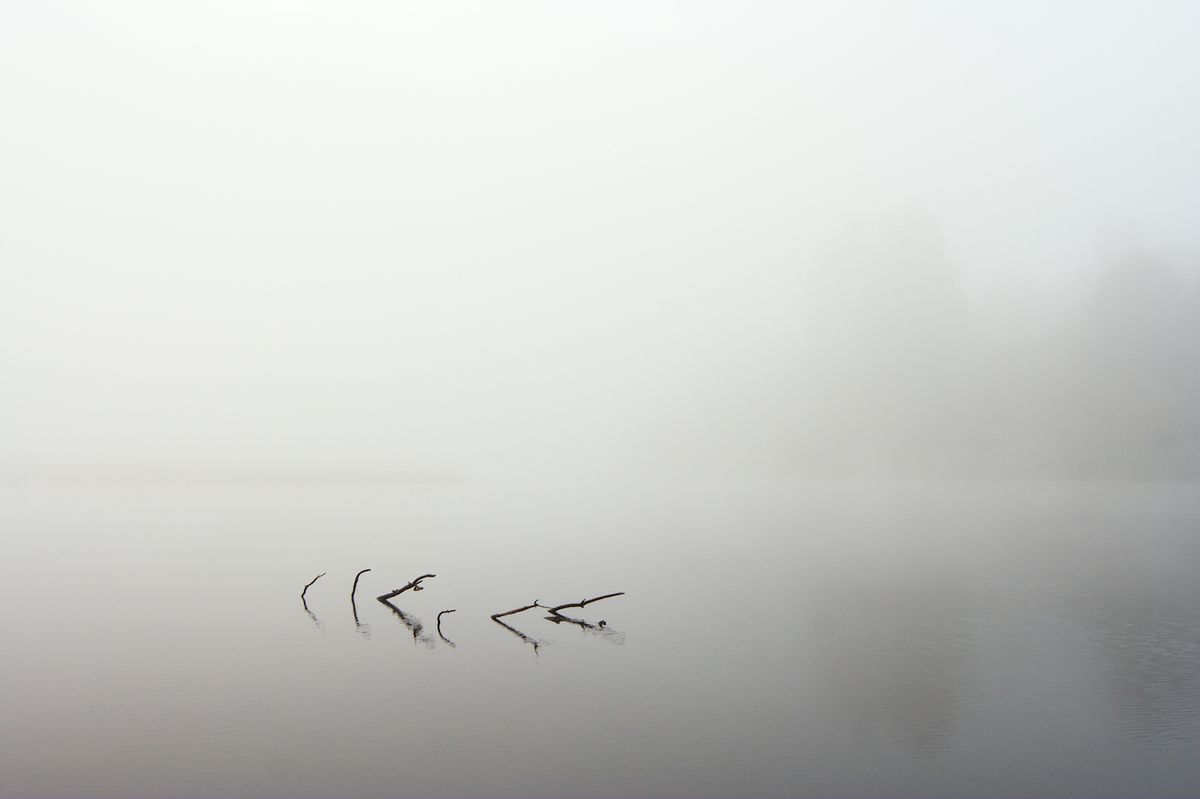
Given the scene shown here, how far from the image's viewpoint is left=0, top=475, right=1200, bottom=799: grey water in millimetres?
14734

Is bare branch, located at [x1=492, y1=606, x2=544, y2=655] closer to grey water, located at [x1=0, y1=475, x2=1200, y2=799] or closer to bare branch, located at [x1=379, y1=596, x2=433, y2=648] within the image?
grey water, located at [x1=0, y1=475, x2=1200, y2=799]

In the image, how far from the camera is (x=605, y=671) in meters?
21.3

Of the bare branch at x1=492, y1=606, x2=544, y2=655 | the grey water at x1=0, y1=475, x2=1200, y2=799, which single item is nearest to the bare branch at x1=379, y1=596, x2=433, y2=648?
the grey water at x1=0, y1=475, x2=1200, y2=799

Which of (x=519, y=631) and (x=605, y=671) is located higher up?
(x=519, y=631)

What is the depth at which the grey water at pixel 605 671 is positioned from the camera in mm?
14734

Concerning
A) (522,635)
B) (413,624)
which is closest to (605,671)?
(522,635)

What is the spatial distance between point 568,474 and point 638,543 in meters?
115

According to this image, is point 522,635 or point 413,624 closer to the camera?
point 522,635

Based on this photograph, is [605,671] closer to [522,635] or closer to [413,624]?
[522,635]

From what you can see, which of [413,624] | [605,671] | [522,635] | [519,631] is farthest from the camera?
[413,624]

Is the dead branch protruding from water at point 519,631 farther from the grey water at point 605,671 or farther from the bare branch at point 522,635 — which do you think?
the grey water at point 605,671

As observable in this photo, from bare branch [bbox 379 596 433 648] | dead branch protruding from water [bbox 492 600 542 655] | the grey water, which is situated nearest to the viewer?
the grey water

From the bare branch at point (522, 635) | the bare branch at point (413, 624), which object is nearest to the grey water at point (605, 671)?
the bare branch at point (522, 635)

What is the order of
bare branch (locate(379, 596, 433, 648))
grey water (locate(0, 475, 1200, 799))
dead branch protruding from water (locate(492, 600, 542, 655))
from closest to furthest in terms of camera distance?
grey water (locate(0, 475, 1200, 799))
dead branch protruding from water (locate(492, 600, 542, 655))
bare branch (locate(379, 596, 433, 648))
